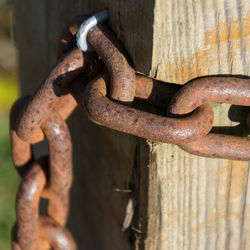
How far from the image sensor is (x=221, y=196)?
1.14 meters

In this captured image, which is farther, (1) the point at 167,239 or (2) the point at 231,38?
(1) the point at 167,239

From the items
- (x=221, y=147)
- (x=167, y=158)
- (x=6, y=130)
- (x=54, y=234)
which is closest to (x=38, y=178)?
(x=54, y=234)

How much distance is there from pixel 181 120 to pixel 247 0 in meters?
0.30

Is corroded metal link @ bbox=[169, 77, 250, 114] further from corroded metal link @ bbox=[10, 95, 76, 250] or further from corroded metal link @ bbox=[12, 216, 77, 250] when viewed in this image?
corroded metal link @ bbox=[12, 216, 77, 250]

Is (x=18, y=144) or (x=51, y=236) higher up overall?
(x=18, y=144)

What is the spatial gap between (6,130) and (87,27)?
4.75 metres

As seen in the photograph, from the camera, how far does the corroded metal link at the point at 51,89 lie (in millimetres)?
1104

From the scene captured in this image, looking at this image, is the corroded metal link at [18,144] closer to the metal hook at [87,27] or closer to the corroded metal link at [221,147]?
the metal hook at [87,27]

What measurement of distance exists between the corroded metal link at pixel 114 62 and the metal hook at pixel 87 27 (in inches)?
0.5

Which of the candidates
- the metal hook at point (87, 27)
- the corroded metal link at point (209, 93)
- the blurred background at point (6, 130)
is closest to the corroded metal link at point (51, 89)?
the metal hook at point (87, 27)

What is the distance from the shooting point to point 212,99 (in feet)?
3.14

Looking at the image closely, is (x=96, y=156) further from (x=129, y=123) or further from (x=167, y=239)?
(x=129, y=123)

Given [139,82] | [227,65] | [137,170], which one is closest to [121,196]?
[137,170]

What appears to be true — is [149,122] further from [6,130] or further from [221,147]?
[6,130]
